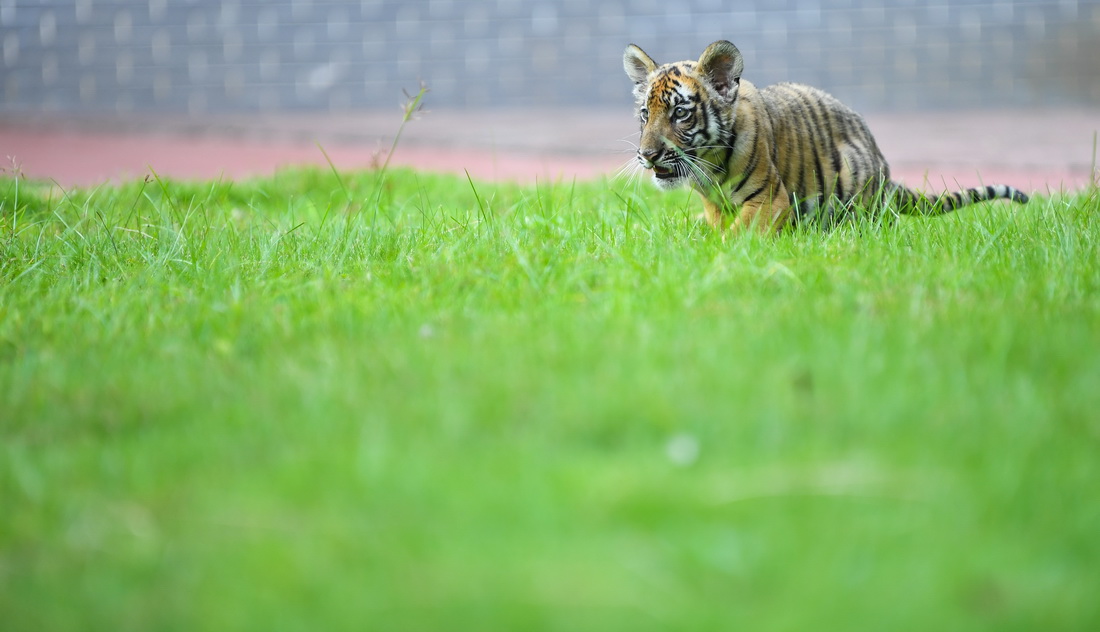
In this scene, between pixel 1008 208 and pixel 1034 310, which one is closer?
pixel 1034 310

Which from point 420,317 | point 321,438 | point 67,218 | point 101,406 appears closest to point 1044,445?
point 321,438

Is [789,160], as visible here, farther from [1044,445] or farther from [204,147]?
[204,147]

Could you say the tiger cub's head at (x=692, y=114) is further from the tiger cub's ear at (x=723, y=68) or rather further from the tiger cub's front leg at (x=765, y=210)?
the tiger cub's front leg at (x=765, y=210)

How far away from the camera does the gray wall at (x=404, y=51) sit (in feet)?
27.4

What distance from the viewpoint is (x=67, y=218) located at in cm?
431

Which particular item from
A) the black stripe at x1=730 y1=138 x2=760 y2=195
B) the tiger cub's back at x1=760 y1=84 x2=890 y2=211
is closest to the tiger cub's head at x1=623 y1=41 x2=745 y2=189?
the black stripe at x1=730 y1=138 x2=760 y2=195

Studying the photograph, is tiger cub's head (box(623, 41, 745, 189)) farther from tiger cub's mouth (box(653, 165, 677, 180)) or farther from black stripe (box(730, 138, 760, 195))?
black stripe (box(730, 138, 760, 195))

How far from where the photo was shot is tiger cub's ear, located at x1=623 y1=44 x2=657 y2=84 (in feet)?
12.9

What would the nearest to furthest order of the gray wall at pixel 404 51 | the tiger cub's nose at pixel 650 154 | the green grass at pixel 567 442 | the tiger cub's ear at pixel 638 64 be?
the green grass at pixel 567 442 → the tiger cub's nose at pixel 650 154 → the tiger cub's ear at pixel 638 64 → the gray wall at pixel 404 51

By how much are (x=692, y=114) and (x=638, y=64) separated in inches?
15.5

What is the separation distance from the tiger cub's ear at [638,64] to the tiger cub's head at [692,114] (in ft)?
0.56

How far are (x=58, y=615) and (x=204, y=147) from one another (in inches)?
281

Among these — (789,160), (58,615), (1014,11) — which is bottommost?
(58,615)

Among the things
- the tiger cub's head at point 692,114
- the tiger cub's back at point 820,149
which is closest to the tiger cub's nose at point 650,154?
the tiger cub's head at point 692,114
